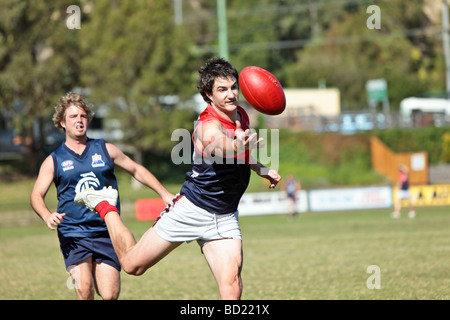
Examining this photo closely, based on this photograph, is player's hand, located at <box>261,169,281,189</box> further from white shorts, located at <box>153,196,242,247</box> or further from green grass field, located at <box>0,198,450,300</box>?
green grass field, located at <box>0,198,450,300</box>

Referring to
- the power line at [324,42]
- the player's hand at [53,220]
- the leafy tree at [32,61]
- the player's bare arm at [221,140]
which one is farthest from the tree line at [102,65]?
the player's bare arm at [221,140]

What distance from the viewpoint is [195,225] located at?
6.09 meters

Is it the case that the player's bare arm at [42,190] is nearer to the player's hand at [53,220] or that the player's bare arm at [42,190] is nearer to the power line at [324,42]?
the player's hand at [53,220]

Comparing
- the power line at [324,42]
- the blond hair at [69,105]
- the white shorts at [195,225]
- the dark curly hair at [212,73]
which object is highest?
the power line at [324,42]

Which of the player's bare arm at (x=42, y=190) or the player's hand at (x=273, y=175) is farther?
the player's bare arm at (x=42, y=190)

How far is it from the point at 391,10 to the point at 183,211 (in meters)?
70.4

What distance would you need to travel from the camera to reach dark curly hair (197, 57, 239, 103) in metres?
6.01

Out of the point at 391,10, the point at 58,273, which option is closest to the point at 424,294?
the point at 58,273

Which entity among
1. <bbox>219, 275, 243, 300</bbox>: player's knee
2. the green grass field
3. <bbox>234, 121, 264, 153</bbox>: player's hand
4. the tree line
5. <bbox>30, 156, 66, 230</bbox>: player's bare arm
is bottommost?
the green grass field

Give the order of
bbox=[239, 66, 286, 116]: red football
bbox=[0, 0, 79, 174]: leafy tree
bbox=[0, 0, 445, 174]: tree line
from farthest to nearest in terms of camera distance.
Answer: bbox=[0, 0, 445, 174]: tree line → bbox=[0, 0, 79, 174]: leafy tree → bbox=[239, 66, 286, 116]: red football

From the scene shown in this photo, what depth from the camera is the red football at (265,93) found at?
6.20 metres

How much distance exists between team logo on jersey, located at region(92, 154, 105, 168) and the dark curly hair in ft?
4.83

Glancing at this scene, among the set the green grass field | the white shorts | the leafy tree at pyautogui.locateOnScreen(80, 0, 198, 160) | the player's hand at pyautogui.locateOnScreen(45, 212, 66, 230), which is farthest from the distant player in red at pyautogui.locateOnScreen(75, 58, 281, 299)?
the leafy tree at pyautogui.locateOnScreen(80, 0, 198, 160)

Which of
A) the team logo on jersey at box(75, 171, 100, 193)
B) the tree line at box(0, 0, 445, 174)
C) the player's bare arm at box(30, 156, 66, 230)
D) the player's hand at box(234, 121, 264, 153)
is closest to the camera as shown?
the player's hand at box(234, 121, 264, 153)
